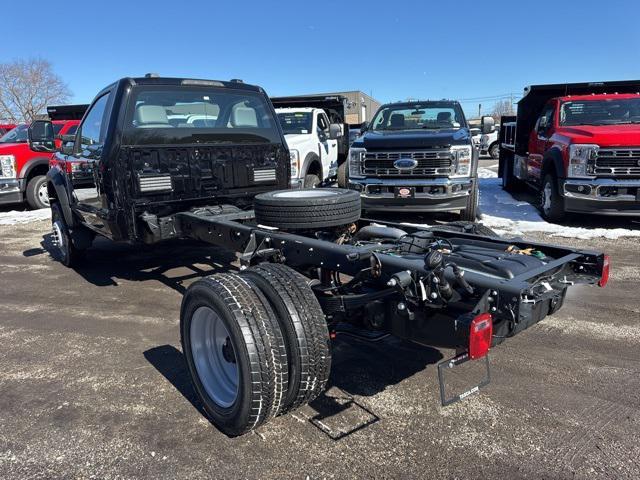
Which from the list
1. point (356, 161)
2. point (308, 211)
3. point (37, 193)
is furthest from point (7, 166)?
point (308, 211)

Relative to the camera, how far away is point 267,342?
2490 millimetres

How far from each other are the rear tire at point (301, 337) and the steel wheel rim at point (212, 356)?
0.44 meters

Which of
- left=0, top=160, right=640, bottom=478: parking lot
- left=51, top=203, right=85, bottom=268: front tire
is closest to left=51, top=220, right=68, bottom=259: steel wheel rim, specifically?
left=51, top=203, right=85, bottom=268: front tire

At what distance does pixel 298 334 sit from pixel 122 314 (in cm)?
283

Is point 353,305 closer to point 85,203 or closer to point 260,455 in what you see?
point 260,455

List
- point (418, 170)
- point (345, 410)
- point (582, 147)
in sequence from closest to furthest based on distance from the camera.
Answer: point (345, 410) → point (582, 147) → point (418, 170)

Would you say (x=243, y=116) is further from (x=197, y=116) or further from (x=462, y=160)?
(x=462, y=160)

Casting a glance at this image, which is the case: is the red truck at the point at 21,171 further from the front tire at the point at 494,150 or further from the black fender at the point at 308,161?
the front tire at the point at 494,150

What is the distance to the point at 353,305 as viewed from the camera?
8.92 feet

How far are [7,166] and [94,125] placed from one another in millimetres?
6968

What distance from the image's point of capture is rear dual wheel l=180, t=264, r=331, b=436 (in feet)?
8.11

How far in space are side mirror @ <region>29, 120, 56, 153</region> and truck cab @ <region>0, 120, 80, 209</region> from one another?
4.86 metres

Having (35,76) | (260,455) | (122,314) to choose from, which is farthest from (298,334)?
(35,76)

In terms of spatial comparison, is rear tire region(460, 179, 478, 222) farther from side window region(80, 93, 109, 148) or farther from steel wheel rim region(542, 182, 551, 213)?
side window region(80, 93, 109, 148)
